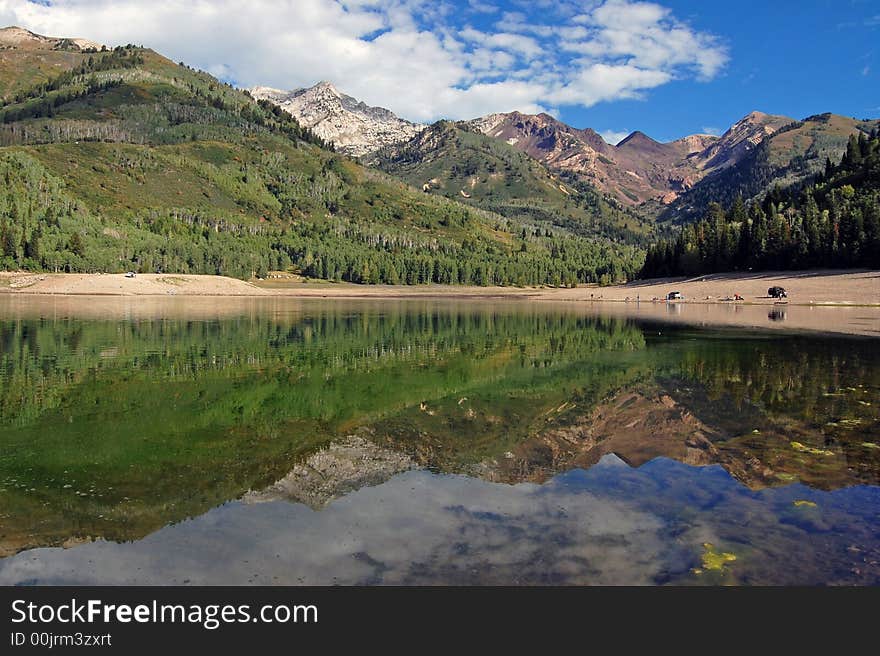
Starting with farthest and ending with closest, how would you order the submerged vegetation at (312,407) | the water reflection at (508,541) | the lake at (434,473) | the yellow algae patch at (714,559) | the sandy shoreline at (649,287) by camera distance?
the sandy shoreline at (649,287) < the submerged vegetation at (312,407) < the lake at (434,473) < the yellow algae patch at (714,559) < the water reflection at (508,541)

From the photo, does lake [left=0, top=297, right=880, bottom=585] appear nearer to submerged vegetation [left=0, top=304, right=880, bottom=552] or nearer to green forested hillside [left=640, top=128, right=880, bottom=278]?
submerged vegetation [left=0, top=304, right=880, bottom=552]

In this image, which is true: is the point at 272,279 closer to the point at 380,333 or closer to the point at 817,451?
the point at 380,333

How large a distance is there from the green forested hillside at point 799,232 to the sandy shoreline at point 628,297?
4766 mm

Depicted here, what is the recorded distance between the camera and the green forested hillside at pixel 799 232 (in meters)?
116

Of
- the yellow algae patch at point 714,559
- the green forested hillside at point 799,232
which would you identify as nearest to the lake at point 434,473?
the yellow algae patch at point 714,559

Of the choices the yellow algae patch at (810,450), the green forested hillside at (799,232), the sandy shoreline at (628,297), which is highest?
the green forested hillside at (799,232)

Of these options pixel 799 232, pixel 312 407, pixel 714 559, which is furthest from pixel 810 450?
pixel 799 232

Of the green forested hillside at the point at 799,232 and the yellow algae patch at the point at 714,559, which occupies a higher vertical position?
the green forested hillside at the point at 799,232

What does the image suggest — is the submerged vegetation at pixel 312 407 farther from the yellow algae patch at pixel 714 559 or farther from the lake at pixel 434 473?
the yellow algae patch at pixel 714 559

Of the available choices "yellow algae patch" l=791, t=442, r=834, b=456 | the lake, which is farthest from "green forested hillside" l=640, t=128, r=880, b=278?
"yellow algae patch" l=791, t=442, r=834, b=456
